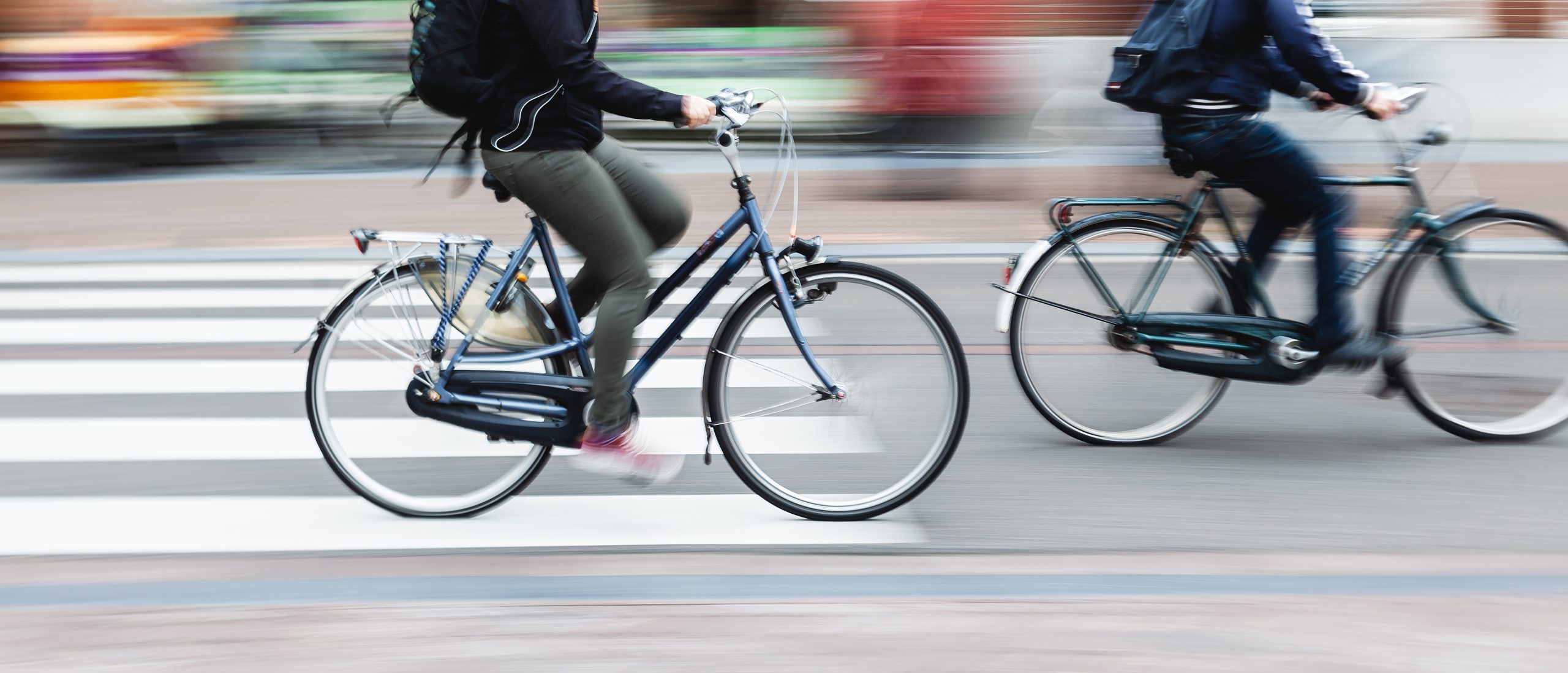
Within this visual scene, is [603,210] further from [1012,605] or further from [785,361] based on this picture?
[1012,605]

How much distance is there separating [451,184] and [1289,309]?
884 centimetres

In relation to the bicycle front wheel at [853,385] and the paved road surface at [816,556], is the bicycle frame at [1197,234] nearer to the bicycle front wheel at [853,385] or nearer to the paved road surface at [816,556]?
the paved road surface at [816,556]

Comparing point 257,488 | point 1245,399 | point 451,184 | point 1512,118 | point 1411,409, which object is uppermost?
point 451,184

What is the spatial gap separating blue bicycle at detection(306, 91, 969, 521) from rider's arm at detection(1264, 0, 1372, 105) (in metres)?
1.44

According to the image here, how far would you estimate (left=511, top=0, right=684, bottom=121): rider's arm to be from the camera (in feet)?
11.6

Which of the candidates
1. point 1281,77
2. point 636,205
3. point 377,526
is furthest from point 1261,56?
point 377,526

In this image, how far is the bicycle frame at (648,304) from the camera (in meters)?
3.97

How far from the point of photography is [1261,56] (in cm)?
457

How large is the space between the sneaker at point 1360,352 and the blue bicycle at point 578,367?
57.3 inches

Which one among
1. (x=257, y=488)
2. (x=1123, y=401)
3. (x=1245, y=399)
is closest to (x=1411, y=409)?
(x=1245, y=399)

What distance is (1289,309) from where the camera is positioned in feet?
17.2

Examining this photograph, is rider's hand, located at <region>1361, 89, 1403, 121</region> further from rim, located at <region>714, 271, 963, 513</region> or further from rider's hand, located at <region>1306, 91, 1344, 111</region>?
rim, located at <region>714, 271, 963, 513</region>

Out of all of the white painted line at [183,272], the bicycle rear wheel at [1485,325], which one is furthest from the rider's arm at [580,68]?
the white painted line at [183,272]

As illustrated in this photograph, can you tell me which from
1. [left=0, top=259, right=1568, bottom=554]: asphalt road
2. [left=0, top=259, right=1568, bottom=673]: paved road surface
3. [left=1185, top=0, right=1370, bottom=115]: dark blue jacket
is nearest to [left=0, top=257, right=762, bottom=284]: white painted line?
[left=0, top=259, right=1568, bottom=554]: asphalt road
